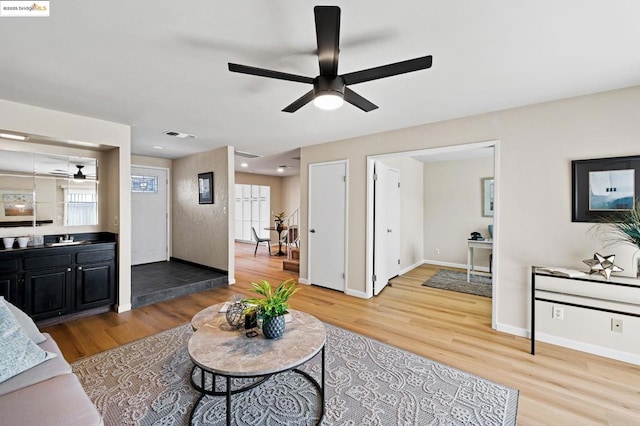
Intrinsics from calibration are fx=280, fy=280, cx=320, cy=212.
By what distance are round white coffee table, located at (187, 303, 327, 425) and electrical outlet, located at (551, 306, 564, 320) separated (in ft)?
7.93

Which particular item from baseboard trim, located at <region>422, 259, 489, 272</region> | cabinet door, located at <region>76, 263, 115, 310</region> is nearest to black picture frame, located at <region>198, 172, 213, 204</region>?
cabinet door, located at <region>76, 263, 115, 310</region>

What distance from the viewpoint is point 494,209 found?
3189 mm

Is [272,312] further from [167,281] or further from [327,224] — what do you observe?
[167,281]

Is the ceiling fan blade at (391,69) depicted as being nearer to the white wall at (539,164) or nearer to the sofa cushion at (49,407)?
the white wall at (539,164)

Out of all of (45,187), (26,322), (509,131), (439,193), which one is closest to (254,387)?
(26,322)

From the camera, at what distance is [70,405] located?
129cm

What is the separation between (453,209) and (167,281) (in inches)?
233

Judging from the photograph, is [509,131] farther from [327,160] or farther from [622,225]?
[327,160]

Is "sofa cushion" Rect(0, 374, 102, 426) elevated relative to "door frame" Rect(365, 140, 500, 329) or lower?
lower

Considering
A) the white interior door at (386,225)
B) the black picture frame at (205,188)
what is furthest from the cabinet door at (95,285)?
the white interior door at (386,225)

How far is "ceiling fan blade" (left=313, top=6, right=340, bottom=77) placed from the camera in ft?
4.34

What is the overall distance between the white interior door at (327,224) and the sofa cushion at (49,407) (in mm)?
3491

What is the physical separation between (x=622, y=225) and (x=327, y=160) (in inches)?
138

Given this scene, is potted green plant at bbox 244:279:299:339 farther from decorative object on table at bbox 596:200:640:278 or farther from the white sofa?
decorative object on table at bbox 596:200:640:278
